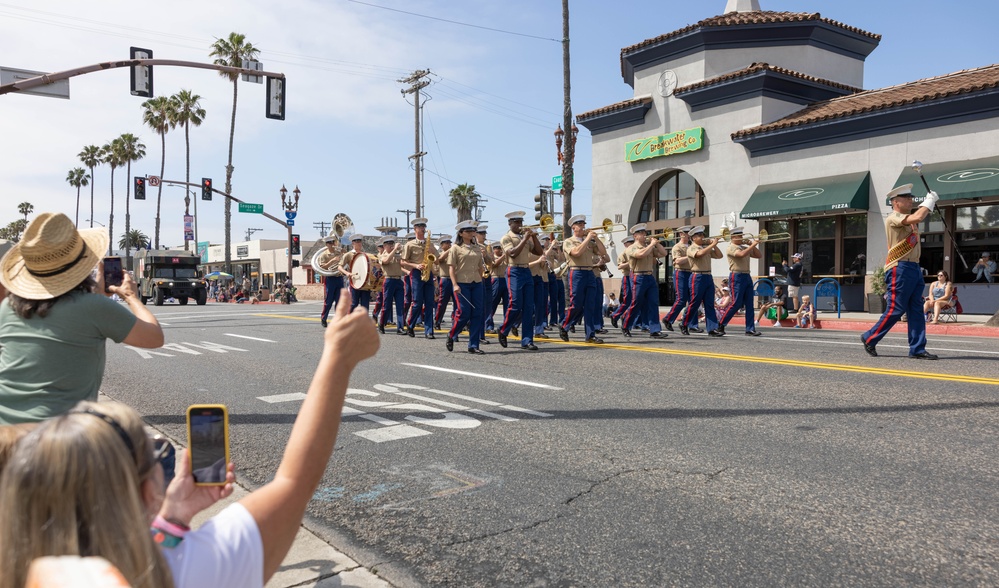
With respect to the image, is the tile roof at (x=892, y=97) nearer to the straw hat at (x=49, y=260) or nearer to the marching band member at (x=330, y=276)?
the marching band member at (x=330, y=276)

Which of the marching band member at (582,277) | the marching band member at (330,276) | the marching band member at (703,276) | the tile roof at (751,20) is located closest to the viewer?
the marching band member at (582,277)

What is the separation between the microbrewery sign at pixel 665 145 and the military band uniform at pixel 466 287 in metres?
15.6

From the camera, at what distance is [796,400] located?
22.9 feet

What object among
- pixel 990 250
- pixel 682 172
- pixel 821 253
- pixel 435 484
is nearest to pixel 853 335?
pixel 990 250

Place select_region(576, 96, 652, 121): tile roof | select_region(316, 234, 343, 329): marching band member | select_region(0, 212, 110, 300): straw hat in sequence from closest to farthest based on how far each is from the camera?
select_region(0, 212, 110, 300): straw hat
select_region(316, 234, 343, 329): marching band member
select_region(576, 96, 652, 121): tile roof

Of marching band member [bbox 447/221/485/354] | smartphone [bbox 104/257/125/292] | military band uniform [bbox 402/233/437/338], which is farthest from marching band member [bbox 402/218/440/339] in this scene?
smartphone [bbox 104/257/125/292]

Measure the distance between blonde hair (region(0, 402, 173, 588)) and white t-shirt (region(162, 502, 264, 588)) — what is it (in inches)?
6.5

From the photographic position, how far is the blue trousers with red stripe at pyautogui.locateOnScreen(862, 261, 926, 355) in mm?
9555

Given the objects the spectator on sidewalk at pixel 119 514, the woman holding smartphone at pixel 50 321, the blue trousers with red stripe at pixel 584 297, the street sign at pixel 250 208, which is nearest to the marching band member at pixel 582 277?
the blue trousers with red stripe at pixel 584 297

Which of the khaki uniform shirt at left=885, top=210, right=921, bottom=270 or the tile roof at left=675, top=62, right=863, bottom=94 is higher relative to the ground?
the tile roof at left=675, top=62, right=863, bottom=94

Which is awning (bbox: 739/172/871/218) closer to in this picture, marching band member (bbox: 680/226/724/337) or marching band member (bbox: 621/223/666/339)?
marching band member (bbox: 680/226/724/337)

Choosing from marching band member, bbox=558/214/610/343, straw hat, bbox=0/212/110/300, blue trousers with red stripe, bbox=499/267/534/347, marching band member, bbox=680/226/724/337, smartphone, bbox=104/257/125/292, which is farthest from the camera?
marching band member, bbox=680/226/724/337

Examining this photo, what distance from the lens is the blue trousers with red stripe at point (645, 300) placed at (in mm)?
13922

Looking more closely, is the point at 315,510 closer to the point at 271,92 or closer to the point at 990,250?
the point at 271,92
